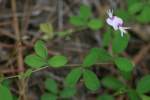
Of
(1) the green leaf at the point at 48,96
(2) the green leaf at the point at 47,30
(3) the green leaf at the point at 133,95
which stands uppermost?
(2) the green leaf at the point at 47,30

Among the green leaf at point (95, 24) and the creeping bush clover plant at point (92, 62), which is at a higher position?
the green leaf at point (95, 24)

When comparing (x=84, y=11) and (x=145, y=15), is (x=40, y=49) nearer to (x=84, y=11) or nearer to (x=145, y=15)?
(x=84, y=11)

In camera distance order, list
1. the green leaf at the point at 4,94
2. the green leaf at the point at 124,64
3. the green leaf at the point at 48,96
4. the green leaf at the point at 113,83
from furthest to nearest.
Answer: the green leaf at the point at 113,83
the green leaf at the point at 48,96
the green leaf at the point at 124,64
the green leaf at the point at 4,94

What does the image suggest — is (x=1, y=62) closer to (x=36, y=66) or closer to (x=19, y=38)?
(x=19, y=38)

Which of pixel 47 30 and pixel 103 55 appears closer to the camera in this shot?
pixel 103 55

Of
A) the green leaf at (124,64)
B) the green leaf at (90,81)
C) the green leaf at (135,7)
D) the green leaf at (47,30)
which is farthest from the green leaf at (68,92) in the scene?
the green leaf at (135,7)

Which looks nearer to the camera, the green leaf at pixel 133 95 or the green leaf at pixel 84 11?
the green leaf at pixel 133 95

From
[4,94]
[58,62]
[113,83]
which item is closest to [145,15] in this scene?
[113,83]

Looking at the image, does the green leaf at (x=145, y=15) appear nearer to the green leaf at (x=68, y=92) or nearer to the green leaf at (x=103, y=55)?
the green leaf at (x=103, y=55)
